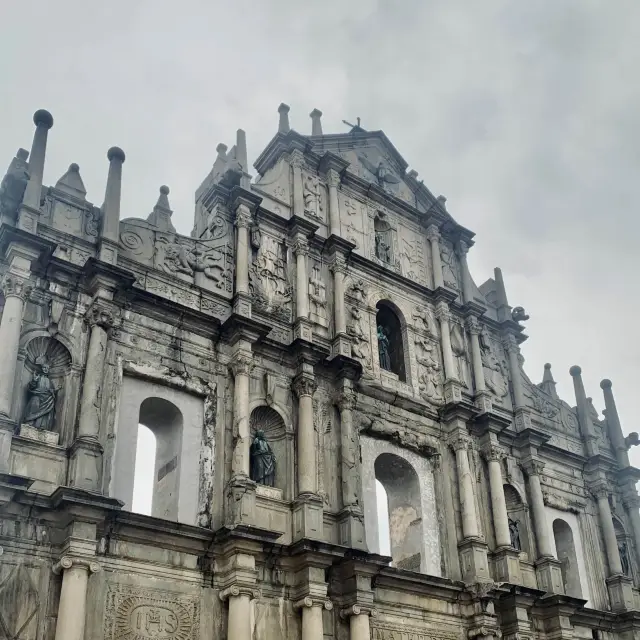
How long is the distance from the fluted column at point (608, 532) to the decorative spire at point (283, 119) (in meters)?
10.3

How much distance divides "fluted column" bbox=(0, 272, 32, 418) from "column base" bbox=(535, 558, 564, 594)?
10.5 metres

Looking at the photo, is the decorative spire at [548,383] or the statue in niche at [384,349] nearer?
the statue in niche at [384,349]

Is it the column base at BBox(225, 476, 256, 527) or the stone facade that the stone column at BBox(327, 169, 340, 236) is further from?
the column base at BBox(225, 476, 256, 527)

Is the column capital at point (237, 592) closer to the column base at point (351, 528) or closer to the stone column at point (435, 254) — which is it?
the column base at point (351, 528)

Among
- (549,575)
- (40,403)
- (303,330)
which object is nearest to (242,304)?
(303,330)

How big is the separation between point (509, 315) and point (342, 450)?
706 cm

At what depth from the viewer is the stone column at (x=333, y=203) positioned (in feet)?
53.8

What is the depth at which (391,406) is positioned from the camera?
50.6ft

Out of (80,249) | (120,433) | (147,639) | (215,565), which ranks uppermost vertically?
(80,249)

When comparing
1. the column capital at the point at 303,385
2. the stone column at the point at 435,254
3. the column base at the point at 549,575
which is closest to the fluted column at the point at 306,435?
the column capital at the point at 303,385

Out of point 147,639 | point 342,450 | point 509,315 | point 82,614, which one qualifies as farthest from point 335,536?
point 509,315

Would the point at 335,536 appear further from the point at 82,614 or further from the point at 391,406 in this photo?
the point at 82,614

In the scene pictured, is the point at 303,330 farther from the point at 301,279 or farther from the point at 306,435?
the point at 306,435

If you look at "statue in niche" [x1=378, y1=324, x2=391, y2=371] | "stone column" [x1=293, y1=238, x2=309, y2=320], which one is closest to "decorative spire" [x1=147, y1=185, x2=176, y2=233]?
"stone column" [x1=293, y1=238, x2=309, y2=320]
